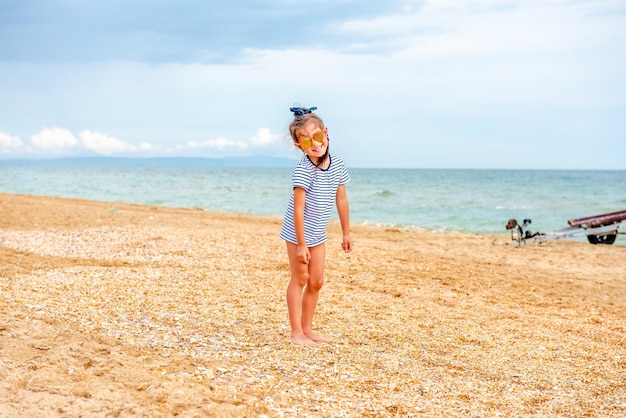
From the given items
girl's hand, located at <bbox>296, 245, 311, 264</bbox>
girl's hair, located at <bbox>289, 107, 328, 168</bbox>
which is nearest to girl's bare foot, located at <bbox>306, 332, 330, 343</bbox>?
girl's hand, located at <bbox>296, 245, 311, 264</bbox>

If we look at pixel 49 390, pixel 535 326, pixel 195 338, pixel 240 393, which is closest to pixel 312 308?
pixel 195 338

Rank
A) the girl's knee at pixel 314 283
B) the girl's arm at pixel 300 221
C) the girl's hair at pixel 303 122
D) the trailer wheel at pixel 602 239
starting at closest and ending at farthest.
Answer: the girl's arm at pixel 300 221, the girl's hair at pixel 303 122, the girl's knee at pixel 314 283, the trailer wheel at pixel 602 239

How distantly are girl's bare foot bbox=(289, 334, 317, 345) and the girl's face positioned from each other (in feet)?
4.91

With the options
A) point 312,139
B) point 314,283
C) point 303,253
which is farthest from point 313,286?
point 312,139

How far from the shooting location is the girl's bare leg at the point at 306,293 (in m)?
5.04

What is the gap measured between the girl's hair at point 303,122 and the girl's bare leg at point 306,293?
2.39ft

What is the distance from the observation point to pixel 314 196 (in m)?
4.94

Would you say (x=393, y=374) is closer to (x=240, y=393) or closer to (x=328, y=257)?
(x=240, y=393)

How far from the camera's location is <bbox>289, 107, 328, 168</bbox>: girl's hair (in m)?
4.98

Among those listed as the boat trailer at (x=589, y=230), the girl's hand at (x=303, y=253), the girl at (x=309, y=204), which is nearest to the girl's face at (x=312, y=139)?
the girl at (x=309, y=204)

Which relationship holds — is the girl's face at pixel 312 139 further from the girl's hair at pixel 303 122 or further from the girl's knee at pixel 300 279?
the girl's knee at pixel 300 279

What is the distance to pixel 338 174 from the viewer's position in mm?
5082

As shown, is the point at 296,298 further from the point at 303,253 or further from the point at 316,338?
the point at 303,253

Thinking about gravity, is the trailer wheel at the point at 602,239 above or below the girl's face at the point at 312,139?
below
